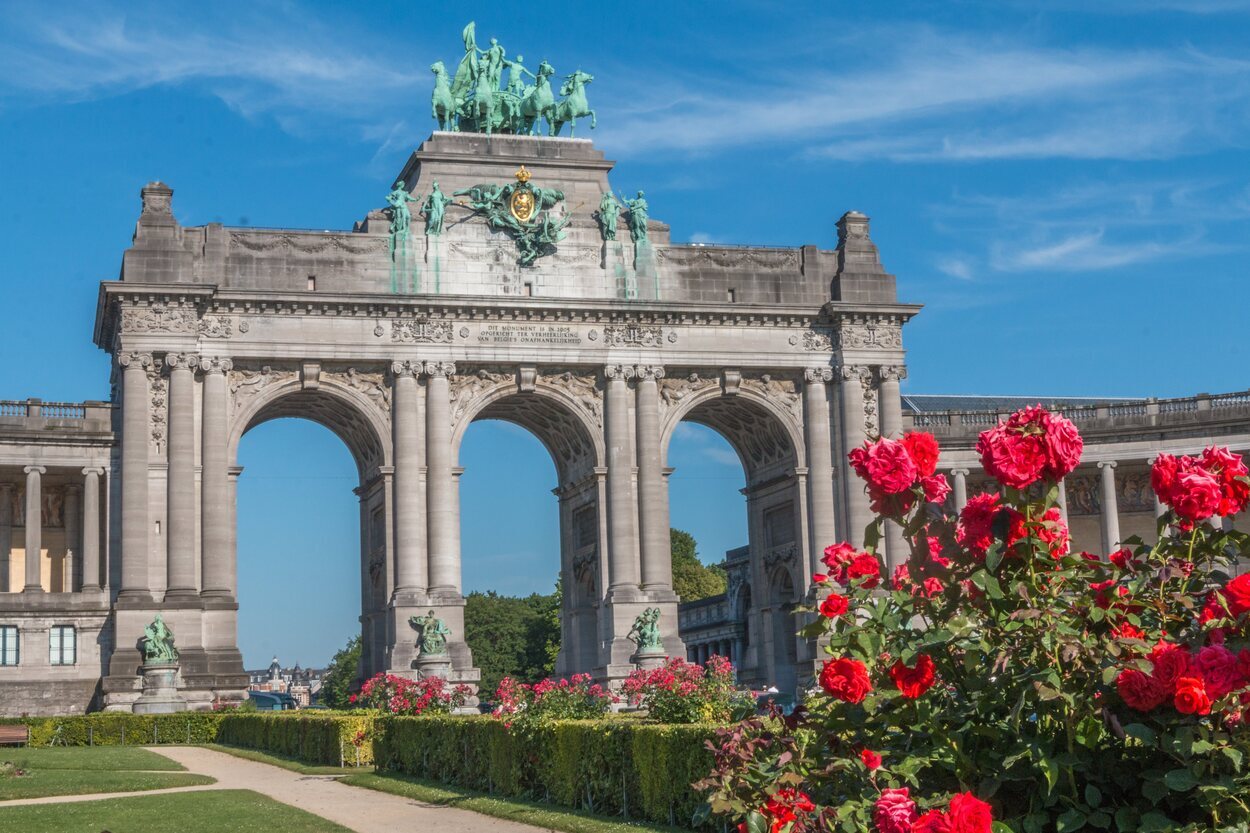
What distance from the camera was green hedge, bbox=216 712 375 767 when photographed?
3919cm

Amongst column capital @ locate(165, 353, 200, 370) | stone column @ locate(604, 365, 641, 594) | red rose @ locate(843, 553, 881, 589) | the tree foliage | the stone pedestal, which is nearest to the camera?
red rose @ locate(843, 553, 881, 589)

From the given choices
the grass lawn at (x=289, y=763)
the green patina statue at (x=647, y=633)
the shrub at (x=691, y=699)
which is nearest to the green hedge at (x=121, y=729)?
the grass lawn at (x=289, y=763)

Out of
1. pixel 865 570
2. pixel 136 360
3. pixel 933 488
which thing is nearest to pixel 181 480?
pixel 136 360

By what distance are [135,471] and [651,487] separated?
20323 mm

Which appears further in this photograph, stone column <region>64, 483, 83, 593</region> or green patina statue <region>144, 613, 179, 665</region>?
stone column <region>64, 483, 83, 593</region>

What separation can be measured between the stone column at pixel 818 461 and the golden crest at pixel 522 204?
13479 millimetres

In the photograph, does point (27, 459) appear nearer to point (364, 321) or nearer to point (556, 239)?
point (364, 321)

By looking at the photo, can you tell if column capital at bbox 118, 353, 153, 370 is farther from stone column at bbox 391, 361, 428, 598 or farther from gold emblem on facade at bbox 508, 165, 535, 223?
gold emblem on facade at bbox 508, 165, 535, 223

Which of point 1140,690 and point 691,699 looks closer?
point 1140,690

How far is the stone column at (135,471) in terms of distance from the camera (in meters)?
60.4

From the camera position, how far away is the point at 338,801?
2947cm

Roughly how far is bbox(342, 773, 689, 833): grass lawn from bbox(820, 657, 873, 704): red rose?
13.1m

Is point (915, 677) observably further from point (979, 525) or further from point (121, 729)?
point (121, 729)

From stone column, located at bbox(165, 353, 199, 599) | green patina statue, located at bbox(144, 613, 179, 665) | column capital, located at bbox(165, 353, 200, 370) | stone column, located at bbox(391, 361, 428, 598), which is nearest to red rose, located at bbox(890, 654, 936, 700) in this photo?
green patina statue, located at bbox(144, 613, 179, 665)
